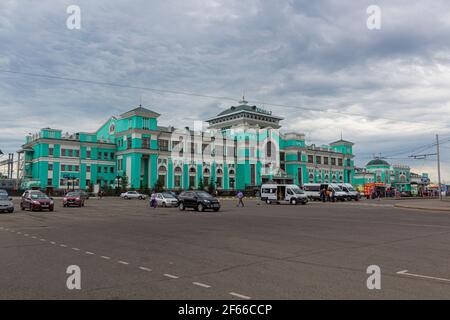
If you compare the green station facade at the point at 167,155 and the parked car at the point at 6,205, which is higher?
the green station facade at the point at 167,155

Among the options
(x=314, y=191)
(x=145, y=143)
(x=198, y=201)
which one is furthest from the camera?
(x=145, y=143)

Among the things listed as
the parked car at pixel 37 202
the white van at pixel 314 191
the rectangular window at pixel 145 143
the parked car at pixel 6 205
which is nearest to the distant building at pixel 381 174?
the rectangular window at pixel 145 143

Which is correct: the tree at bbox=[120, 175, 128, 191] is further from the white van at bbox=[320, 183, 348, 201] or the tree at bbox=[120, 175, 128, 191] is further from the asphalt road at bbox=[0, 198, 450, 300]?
the asphalt road at bbox=[0, 198, 450, 300]

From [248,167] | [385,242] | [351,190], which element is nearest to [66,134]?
[248,167]

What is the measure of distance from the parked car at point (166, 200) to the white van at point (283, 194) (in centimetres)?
1314

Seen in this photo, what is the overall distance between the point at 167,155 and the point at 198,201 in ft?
191

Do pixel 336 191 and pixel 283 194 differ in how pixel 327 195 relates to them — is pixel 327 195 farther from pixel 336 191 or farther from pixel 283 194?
pixel 283 194

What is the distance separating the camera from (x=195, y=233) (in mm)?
14328

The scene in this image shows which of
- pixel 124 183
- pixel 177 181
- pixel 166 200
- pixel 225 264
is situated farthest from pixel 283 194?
pixel 177 181

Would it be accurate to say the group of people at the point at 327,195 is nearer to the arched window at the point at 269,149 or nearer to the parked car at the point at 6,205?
the parked car at the point at 6,205

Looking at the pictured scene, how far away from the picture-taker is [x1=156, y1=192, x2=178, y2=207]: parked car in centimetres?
3609

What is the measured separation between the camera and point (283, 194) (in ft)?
144

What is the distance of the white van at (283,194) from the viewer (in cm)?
4256
